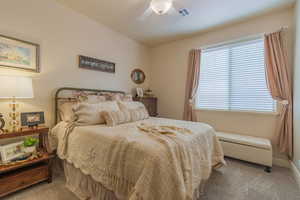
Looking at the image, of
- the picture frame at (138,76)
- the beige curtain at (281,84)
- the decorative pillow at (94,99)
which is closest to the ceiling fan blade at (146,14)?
the picture frame at (138,76)

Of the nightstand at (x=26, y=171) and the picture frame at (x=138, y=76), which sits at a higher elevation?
the picture frame at (x=138, y=76)

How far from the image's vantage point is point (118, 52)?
11.2 ft

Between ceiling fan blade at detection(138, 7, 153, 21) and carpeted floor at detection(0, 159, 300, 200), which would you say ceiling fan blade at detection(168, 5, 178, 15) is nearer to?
ceiling fan blade at detection(138, 7, 153, 21)

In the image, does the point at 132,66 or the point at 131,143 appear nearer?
the point at 131,143

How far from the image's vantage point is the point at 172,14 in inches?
103

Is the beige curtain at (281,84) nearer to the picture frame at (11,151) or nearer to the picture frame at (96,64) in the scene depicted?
the picture frame at (96,64)

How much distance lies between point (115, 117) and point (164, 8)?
5.66ft

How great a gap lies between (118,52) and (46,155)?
2.55m

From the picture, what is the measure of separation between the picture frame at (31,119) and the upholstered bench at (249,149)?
10.3 ft

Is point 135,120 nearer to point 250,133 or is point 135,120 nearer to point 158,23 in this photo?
point 158,23

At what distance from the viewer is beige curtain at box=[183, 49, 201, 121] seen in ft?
11.2

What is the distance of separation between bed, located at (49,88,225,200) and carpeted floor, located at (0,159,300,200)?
0.68 feet

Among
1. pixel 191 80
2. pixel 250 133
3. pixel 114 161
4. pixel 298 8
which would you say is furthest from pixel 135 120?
pixel 298 8

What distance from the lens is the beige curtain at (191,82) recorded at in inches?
134
